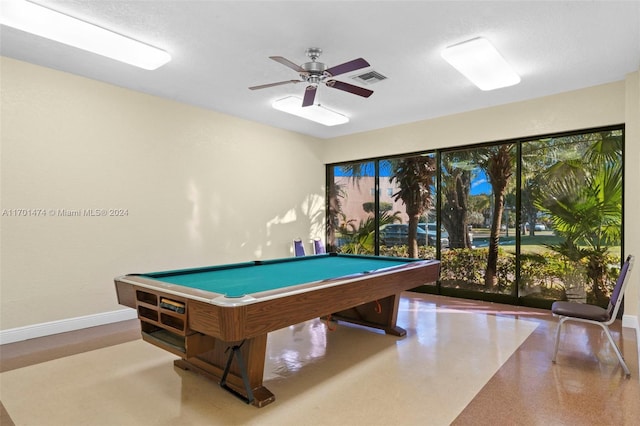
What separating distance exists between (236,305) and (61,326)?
3.06m

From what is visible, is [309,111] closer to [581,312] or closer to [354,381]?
[354,381]

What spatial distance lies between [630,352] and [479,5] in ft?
10.4

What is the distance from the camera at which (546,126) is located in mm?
4652

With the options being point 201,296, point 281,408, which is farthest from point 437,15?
point 281,408

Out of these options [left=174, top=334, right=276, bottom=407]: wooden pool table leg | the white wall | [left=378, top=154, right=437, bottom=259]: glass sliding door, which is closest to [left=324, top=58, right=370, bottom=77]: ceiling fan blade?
[left=174, top=334, right=276, bottom=407]: wooden pool table leg

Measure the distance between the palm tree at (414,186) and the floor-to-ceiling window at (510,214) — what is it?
0.02 meters

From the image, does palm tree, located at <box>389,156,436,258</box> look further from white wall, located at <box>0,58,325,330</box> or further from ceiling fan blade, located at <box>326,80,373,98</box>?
ceiling fan blade, located at <box>326,80,373,98</box>

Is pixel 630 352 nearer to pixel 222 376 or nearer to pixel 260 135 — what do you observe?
pixel 222 376

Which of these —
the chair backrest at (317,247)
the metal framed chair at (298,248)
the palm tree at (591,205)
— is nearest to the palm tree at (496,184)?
the palm tree at (591,205)

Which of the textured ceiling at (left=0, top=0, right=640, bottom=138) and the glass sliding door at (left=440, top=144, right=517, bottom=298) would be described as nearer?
the textured ceiling at (left=0, top=0, right=640, bottom=138)

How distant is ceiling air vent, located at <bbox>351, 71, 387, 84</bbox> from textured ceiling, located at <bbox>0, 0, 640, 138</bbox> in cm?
9

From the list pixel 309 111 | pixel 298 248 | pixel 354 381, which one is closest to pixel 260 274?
pixel 354 381

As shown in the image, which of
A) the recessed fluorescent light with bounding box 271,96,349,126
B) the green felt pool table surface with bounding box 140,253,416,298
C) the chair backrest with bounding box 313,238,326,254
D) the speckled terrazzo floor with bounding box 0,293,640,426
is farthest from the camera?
the chair backrest with bounding box 313,238,326,254

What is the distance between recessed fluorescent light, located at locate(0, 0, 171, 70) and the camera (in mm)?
2641
